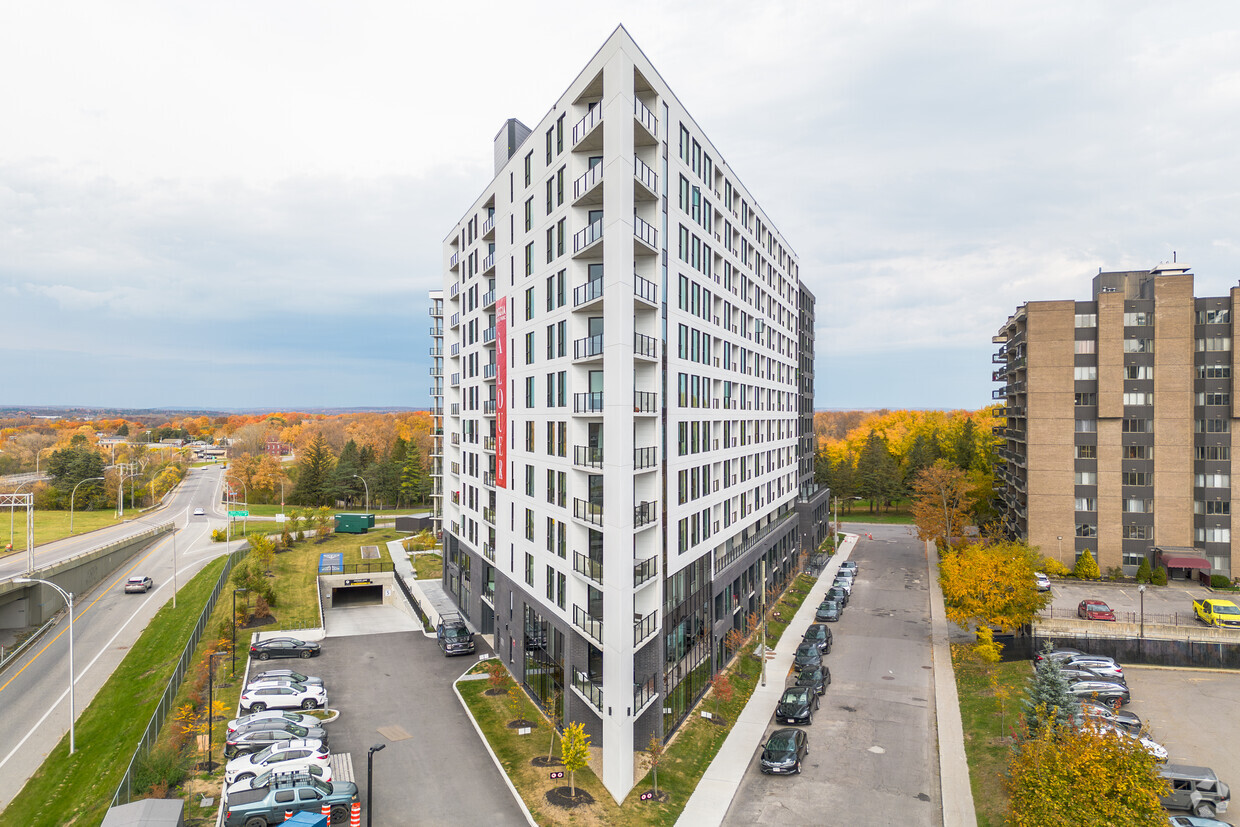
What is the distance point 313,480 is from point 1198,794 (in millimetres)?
105938

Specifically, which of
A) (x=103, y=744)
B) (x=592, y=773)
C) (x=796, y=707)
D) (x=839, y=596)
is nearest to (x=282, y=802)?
(x=592, y=773)

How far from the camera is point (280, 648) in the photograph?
38.5m

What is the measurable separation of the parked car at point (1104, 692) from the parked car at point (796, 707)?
13.1 m

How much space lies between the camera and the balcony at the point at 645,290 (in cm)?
2692

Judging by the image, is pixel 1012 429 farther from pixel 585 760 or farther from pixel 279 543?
pixel 279 543

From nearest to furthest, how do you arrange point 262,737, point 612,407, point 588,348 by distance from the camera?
point 612,407
point 262,737
point 588,348

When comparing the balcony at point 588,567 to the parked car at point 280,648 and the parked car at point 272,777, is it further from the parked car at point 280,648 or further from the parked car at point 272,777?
the parked car at point 280,648

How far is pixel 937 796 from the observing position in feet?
81.3

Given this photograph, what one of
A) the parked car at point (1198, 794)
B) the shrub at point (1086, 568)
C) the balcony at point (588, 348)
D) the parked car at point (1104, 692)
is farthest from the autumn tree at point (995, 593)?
the balcony at point (588, 348)

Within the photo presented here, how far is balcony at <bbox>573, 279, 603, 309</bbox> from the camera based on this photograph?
87.4 feet

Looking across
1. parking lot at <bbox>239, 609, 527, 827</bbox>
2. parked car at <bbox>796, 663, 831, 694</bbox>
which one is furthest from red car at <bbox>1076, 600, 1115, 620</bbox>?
parking lot at <bbox>239, 609, 527, 827</bbox>

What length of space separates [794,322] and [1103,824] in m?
48.9

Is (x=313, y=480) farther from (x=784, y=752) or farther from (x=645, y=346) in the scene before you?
(x=784, y=752)

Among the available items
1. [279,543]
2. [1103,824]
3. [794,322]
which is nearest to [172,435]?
[279,543]
